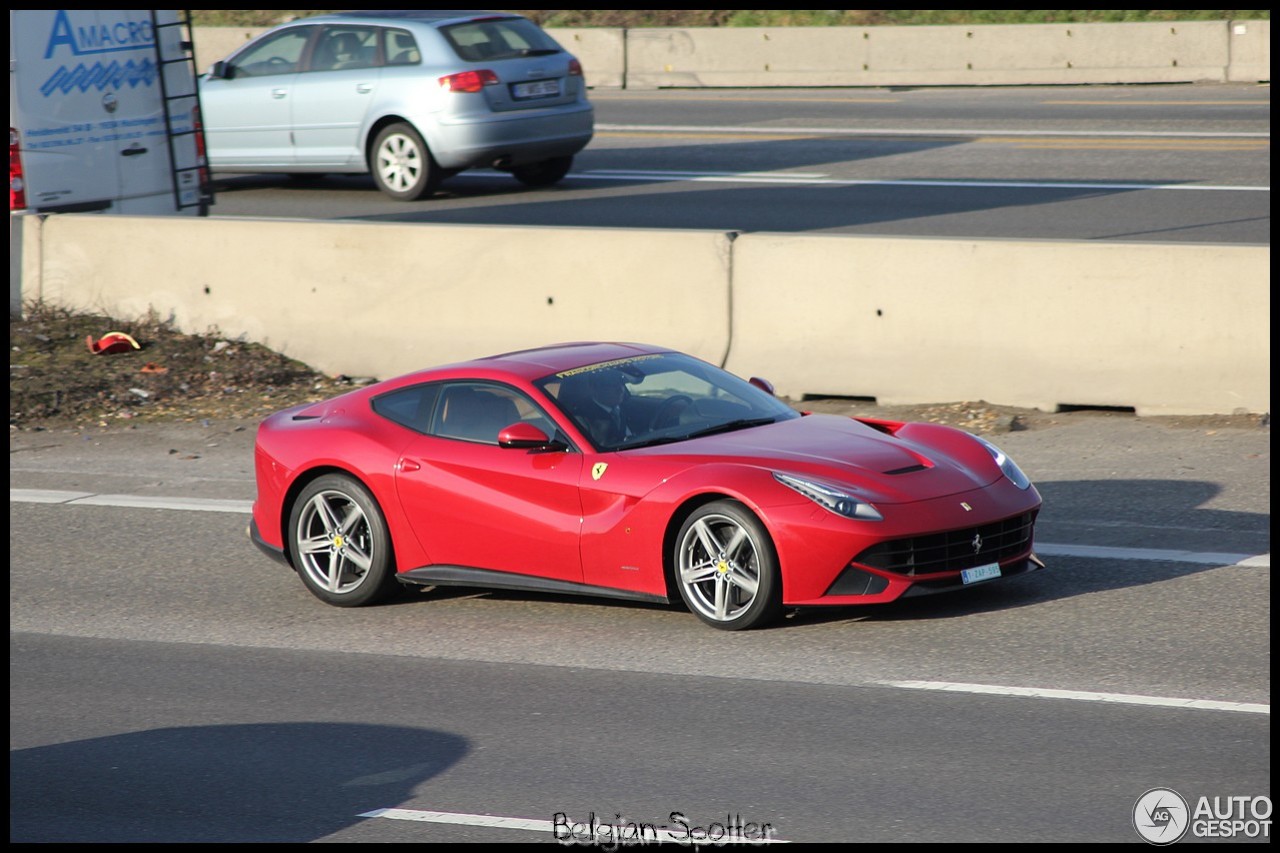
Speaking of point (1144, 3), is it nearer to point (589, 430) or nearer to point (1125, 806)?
point (589, 430)

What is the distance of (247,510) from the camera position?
35.6 feet

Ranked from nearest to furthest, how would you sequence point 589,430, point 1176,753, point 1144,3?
point 1176,753 → point 589,430 → point 1144,3

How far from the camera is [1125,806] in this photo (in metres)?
5.45

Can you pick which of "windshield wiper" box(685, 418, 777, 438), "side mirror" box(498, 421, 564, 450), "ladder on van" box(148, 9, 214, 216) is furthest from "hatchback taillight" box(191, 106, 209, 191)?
"windshield wiper" box(685, 418, 777, 438)

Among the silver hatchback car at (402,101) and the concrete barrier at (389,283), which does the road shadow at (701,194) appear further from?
the concrete barrier at (389,283)

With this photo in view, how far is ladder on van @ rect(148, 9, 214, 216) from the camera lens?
Answer: 54.6ft

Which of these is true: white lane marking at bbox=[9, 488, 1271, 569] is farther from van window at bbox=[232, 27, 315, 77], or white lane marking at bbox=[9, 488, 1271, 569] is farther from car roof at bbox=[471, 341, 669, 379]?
van window at bbox=[232, 27, 315, 77]

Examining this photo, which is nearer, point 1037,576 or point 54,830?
point 54,830

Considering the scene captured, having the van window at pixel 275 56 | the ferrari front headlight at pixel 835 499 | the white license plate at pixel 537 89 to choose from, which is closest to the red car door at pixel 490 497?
the ferrari front headlight at pixel 835 499

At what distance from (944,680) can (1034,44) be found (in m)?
24.0

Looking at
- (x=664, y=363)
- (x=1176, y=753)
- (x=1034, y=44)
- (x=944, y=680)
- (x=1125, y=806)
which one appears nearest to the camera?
(x=1125, y=806)

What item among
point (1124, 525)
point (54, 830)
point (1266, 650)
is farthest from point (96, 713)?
point (1124, 525)

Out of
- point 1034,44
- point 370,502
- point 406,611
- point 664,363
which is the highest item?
point 1034,44

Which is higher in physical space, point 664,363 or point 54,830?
point 664,363
